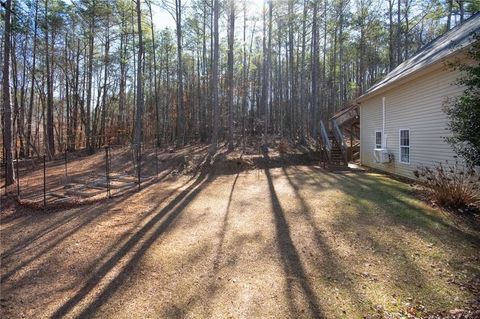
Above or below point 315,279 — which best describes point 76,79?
above

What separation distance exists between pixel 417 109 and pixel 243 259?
8070 millimetres

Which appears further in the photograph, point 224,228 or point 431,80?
point 431,80

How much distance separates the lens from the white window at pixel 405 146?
10.1 metres

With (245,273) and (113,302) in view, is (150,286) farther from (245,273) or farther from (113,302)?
(245,273)

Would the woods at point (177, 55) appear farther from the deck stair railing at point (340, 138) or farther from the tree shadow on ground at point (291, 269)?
the tree shadow on ground at point (291, 269)

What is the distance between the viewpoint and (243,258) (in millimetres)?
4406

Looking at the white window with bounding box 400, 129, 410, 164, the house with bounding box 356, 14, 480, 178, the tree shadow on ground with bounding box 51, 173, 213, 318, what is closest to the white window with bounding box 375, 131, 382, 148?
the house with bounding box 356, 14, 480, 178

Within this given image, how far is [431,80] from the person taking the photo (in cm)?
848

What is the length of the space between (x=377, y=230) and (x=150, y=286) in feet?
12.7

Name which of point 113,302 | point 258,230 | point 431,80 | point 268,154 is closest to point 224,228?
point 258,230

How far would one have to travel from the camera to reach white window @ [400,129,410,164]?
33.0ft

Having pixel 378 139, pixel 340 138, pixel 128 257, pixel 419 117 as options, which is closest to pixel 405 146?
pixel 419 117

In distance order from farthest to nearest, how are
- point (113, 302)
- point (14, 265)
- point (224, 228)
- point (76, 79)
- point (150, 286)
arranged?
point (76, 79) < point (224, 228) < point (14, 265) < point (150, 286) < point (113, 302)

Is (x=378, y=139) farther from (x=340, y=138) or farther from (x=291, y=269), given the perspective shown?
(x=291, y=269)
